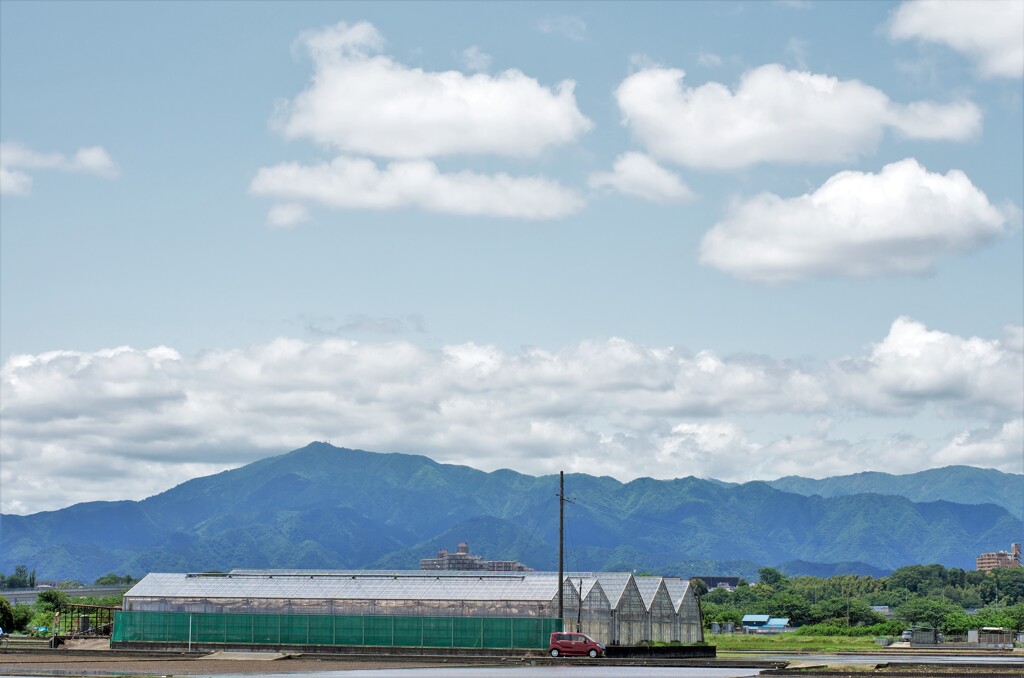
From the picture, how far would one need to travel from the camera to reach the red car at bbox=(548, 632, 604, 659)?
267 feet

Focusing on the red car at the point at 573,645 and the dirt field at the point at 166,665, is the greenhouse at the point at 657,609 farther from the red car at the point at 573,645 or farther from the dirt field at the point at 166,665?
the dirt field at the point at 166,665

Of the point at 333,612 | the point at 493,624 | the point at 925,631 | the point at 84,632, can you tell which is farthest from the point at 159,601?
the point at 925,631

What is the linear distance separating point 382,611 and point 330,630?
4512 millimetres

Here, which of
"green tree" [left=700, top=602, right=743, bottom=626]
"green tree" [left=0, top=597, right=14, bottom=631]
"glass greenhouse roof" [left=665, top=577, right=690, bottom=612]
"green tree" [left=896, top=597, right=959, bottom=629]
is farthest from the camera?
"green tree" [left=700, top=602, right=743, bottom=626]

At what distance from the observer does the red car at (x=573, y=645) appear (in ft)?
267

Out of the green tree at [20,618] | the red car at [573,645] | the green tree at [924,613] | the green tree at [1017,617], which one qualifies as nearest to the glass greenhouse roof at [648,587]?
the red car at [573,645]

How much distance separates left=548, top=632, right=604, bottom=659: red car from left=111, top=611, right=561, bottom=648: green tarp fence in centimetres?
340

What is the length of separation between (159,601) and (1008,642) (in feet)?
272

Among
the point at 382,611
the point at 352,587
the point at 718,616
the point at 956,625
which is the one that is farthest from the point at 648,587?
the point at 718,616

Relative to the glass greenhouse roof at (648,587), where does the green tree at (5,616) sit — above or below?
below

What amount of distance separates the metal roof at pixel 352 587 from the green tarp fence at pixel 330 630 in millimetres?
3891

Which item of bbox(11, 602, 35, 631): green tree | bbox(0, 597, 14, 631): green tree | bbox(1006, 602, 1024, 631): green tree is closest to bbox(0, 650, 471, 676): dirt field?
bbox(0, 597, 14, 631): green tree

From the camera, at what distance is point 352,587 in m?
98.8

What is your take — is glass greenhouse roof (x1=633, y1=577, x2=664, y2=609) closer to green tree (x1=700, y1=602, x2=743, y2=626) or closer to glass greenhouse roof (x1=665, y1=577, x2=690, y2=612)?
glass greenhouse roof (x1=665, y1=577, x2=690, y2=612)
